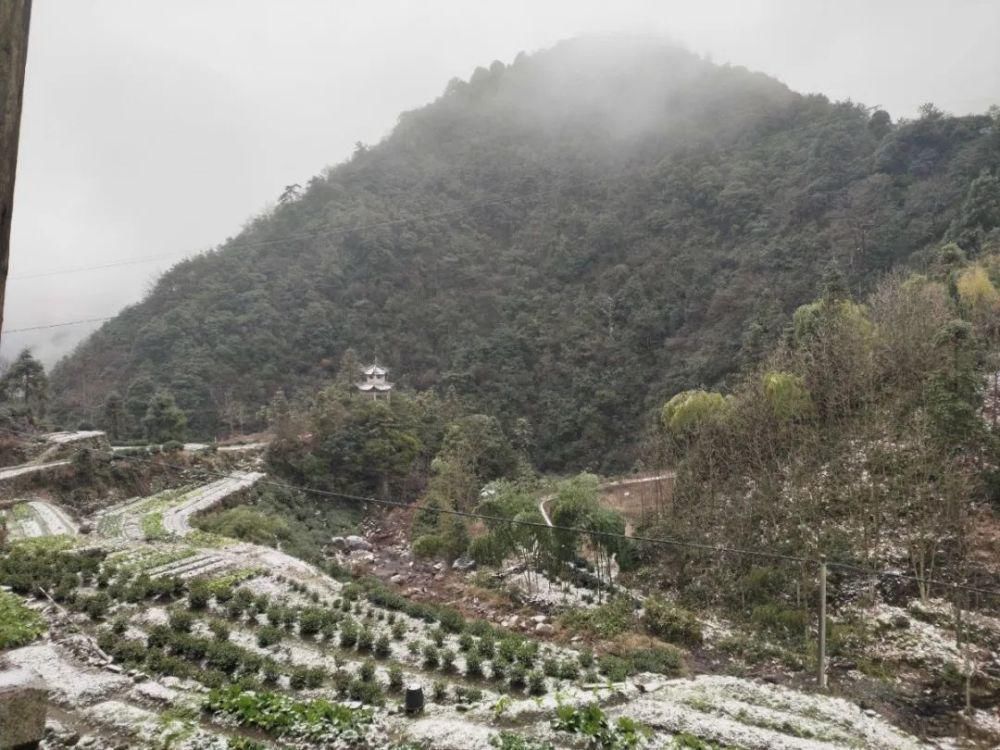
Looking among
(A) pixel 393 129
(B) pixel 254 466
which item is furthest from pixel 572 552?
(A) pixel 393 129

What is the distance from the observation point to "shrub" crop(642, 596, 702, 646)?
980 centimetres

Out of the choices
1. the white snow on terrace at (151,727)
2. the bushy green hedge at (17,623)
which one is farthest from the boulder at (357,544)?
the white snow on terrace at (151,727)

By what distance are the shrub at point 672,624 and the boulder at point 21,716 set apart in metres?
8.79

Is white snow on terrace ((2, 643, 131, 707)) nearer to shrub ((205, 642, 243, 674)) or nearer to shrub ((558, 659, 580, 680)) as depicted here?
shrub ((205, 642, 243, 674))

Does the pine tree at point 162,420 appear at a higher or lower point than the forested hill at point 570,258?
lower

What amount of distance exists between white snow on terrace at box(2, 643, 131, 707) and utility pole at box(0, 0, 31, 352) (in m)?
6.15

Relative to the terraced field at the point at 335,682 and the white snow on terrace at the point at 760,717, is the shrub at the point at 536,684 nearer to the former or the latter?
the terraced field at the point at 335,682

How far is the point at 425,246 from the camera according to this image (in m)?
43.5

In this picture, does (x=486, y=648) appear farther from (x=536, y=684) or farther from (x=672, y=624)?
(x=672, y=624)

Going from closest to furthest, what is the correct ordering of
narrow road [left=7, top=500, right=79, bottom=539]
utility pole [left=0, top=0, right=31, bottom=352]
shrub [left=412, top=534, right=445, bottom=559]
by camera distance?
utility pole [left=0, top=0, right=31, bottom=352] → narrow road [left=7, top=500, right=79, bottom=539] → shrub [left=412, top=534, right=445, bottom=559]

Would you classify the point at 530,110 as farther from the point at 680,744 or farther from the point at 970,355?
the point at 680,744

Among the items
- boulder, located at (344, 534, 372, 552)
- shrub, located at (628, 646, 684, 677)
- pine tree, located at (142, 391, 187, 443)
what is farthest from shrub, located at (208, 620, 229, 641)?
pine tree, located at (142, 391, 187, 443)

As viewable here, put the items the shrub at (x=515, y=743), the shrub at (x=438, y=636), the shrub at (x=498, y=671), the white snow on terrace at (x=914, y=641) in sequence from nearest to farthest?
the shrub at (x=515, y=743)
the shrub at (x=498, y=671)
the shrub at (x=438, y=636)
the white snow on terrace at (x=914, y=641)

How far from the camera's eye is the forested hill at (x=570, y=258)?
30844 millimetres
